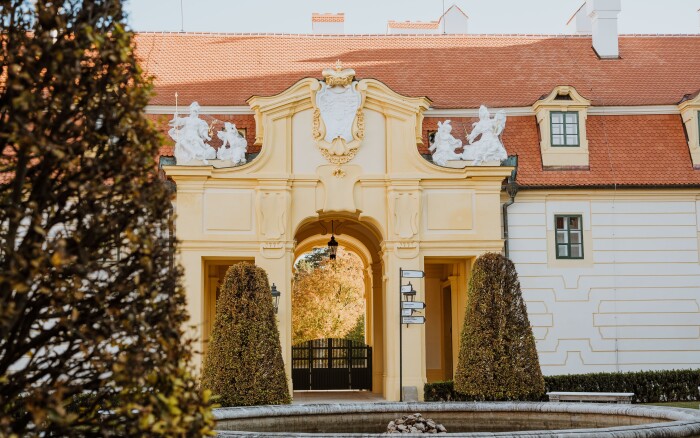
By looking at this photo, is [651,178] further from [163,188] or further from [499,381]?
[163,188]

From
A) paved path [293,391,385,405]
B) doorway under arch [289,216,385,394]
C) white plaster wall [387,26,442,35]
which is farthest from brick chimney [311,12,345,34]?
paved path [293,391,385,405]

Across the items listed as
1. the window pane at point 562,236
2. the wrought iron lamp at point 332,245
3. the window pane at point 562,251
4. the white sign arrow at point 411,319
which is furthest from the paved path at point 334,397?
the window pane at point 562,236

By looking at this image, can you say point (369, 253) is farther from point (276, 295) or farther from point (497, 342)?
point (497, 342)

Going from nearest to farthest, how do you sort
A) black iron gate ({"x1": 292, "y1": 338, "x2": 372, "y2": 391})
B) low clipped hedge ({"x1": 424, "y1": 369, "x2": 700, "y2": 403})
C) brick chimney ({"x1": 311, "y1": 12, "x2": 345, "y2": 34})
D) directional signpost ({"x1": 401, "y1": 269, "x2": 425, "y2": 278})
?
1. directional signpost ({"x1": 401, "y1": 269, "x2": 425, "y2": 278})
2. low clipped hedge ({"x1": 424, "y1": 369, "x2": 700, "y2": 403})
3. black iron gate ({"x1": 292, "y1": 338, "x2": 372, "y2": 391})
4. brick chimney ({"x1": 311, "y1": 12, "x2": 345, "y2": 34})

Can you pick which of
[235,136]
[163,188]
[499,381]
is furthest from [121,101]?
[235,136]

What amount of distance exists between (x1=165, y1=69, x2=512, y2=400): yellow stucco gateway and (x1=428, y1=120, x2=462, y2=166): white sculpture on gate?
48 centimetres

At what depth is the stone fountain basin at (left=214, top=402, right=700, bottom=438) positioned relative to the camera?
13109mm

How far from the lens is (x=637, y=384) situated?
23328mm

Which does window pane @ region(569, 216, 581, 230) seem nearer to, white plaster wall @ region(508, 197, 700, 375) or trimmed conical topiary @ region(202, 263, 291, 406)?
white plaster wall @ region(508, 197, 700, 375)

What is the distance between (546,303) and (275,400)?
9.37 m

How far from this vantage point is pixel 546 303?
83.4 ft

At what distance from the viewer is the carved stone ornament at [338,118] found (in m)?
24.5

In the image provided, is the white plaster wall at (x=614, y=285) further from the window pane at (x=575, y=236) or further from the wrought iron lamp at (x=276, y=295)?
the wrought iron lamp at (x=276, y=295)

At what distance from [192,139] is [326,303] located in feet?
73.2
